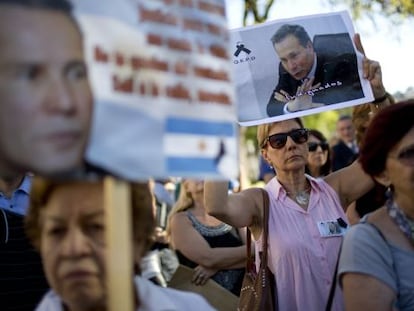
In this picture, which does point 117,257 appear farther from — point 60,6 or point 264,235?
point 264,235

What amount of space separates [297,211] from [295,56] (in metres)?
0.73

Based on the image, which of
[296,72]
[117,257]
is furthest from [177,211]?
[117,257]

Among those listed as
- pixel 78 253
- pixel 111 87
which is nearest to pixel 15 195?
pixel 78 253

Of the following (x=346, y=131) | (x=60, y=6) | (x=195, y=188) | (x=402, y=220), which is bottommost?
(x=402, y=220)

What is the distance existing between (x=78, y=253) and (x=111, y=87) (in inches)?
17.9

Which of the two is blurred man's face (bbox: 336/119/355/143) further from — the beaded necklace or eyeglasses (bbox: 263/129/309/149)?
the beaded necklace

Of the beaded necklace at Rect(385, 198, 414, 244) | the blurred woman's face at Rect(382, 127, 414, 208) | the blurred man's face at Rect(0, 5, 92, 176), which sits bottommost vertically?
the beaded necklace at Rect(385, 198, 414, 244)

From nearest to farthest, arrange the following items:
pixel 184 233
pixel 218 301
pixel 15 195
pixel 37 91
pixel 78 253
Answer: pixel 37 91, pixel 78 253, pixel 15 195, pixel 218 301, pixel 184 233

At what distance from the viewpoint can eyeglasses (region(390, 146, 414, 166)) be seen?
265 centimetres

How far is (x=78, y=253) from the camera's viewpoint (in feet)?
6.53

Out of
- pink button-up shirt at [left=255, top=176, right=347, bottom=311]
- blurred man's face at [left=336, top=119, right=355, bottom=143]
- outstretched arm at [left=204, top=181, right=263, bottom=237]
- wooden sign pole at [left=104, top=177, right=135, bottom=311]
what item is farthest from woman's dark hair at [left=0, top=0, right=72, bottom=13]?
blurred man's face at [left=336, top=119, right=355, bottom=143]

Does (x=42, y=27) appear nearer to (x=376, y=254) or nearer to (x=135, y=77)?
(x=135, y=77)

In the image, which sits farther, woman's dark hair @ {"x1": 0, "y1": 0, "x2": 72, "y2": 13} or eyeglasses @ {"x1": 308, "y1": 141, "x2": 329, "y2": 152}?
eyeglasses @ {"x1": 308, "y1": 141, "x2": 329, "y2": 152}

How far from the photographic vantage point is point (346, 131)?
7578 mm
